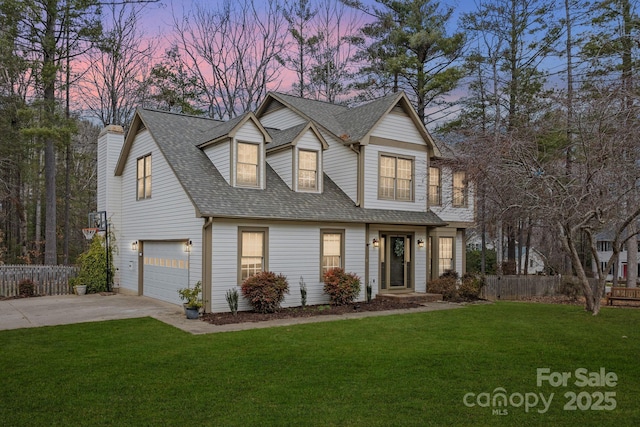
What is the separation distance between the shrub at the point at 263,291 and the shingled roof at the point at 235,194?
1.72 m

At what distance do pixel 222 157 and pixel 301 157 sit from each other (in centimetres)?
269

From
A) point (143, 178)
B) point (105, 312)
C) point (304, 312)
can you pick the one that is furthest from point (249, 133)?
point (105, 312)

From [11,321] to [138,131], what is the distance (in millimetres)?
8040

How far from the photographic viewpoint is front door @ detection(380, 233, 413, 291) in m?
A: 17.1

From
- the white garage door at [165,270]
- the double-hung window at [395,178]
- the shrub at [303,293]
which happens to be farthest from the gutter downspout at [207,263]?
the double-hung window at [395,178]

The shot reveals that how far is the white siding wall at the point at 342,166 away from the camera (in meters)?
16.9

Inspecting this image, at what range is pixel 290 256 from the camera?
577 inches

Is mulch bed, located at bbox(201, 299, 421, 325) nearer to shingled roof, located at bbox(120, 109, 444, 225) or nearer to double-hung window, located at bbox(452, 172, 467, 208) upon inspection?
shingled roof, located at bbox(120, 109, 444, 225)

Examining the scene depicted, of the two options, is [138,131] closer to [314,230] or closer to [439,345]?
[314,230]

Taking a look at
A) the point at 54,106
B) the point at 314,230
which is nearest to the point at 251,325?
the point at 314,230

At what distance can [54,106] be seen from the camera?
21.6 m

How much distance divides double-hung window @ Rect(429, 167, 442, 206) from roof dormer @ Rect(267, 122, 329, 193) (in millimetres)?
4638

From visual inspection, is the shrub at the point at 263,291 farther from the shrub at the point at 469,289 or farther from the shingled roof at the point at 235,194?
the shrub at the point at 469,289

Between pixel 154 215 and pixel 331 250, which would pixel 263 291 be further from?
pixel 154 215
